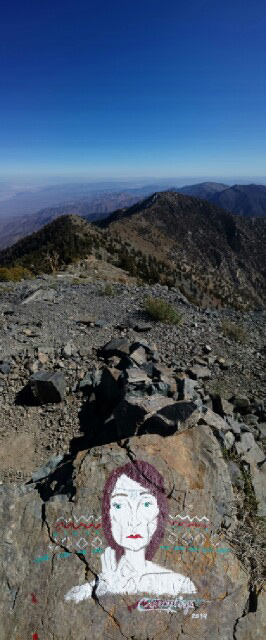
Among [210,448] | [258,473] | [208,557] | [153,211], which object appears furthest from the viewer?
[153,211]

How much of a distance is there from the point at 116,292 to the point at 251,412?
32.1 ft

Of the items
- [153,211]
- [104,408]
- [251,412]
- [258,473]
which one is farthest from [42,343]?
[153,211]

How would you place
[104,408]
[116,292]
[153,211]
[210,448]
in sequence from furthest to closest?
1. [153,211]
2. [116,292]
3. [104,408]
4. [210,448]

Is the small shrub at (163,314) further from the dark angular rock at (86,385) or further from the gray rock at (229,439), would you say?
the gray rock at (229,439)

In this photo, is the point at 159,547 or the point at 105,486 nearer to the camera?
the point at 159,547

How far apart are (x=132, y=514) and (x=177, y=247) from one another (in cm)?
6821

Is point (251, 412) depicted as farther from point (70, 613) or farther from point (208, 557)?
point (70, 613)

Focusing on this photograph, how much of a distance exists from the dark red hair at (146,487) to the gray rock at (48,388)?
371 cm

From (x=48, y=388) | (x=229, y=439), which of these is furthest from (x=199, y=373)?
(x=48, y=388)

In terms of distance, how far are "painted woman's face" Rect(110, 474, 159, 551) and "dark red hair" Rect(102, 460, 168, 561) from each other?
39 mm

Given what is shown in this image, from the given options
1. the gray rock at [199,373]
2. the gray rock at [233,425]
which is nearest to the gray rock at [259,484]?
the gray rock at [233,425]

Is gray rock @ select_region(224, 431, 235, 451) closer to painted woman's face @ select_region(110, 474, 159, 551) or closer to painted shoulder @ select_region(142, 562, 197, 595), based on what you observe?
painted woman's face @ select_region(110, 474, 159, 551)

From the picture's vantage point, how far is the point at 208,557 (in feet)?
11.1

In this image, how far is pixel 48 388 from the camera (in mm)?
7324
